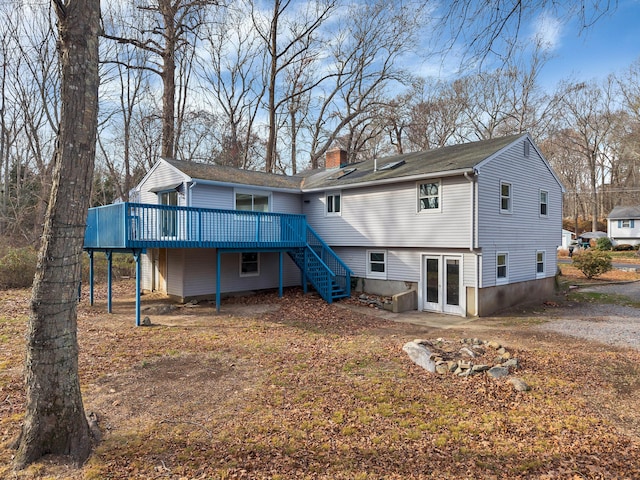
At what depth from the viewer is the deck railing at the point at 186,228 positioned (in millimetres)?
10562

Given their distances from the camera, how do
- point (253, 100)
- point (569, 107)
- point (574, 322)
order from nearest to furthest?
point (574, 322)
point (253, 100)
point (569, 107)

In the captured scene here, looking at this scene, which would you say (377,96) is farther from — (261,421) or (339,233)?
(261,421)

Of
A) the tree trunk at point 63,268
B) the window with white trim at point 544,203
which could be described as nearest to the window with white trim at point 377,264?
the window with white trim at point 544,203

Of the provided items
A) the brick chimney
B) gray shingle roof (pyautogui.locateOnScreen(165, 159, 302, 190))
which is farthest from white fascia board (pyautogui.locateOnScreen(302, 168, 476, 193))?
the brick chimney

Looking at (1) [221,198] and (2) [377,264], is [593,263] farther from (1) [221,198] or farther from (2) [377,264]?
(1) [221,198]

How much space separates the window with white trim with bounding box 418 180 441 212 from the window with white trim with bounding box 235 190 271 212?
6306 mm

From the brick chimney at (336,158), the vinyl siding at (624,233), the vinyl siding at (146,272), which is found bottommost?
the vinyl siding at (146,272)

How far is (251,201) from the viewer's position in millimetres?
15695

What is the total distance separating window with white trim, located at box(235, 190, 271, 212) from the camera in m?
15.2

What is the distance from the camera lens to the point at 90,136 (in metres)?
4.18

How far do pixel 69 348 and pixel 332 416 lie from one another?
3.31 metres

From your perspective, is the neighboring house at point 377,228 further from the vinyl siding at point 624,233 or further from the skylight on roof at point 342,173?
the vinyl siding at point 624,233

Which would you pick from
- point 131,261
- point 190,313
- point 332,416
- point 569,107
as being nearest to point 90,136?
point 332,416

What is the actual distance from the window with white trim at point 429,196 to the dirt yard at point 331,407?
478 centimetres
